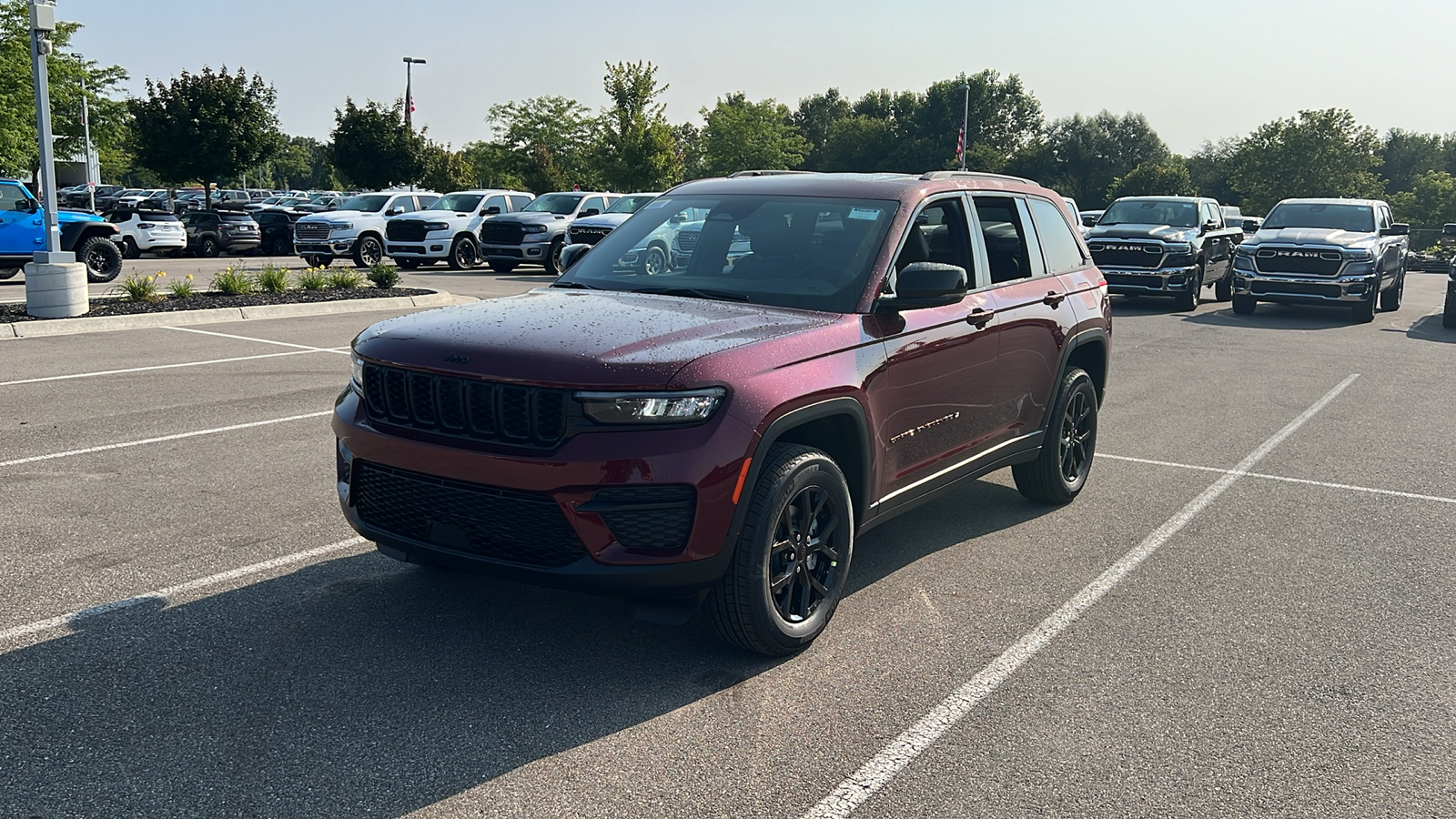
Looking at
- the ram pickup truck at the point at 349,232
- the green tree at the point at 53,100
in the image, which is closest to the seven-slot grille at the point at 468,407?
the ram pickup truck at the point at 349,232

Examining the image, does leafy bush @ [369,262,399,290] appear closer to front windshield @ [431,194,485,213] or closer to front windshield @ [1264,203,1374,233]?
front windshield @ [431,194,485,213]

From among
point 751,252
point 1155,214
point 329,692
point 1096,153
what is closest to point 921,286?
point 751,252

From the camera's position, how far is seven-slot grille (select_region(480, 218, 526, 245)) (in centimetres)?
2630

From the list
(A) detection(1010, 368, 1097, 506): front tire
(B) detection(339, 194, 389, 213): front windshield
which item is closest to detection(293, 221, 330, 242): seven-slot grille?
(B) detection(339, 194, 389, 213): front windshield

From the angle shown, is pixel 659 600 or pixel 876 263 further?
pixel 876 263

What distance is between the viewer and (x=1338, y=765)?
12.1 ft

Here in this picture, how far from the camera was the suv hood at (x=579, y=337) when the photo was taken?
388cm

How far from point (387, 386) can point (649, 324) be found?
97 centimetres

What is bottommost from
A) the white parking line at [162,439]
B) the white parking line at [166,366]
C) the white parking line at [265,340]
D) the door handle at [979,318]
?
the white parking line at [162,439]

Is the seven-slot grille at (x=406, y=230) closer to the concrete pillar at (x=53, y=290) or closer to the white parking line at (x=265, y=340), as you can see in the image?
the white parking line at (x=265, y=340)

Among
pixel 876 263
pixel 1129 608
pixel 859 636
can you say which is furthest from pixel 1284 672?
pixel 876 263

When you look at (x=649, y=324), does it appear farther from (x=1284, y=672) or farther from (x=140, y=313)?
(x=140, y=313)

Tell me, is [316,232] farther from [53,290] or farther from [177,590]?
[177,590]

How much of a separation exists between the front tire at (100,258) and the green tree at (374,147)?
24070 millimetres
